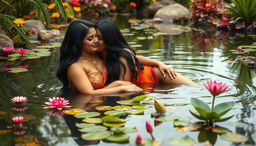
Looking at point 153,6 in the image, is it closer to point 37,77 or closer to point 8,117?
point 37,77

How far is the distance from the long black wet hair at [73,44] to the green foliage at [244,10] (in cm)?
456

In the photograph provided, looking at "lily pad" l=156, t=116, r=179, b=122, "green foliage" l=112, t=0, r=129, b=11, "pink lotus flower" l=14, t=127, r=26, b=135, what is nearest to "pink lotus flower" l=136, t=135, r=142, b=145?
"lily pad" l=156, t=116, r=179, b=122

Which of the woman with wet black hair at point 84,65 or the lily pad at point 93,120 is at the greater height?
the woman with wet black hair at point 84,65

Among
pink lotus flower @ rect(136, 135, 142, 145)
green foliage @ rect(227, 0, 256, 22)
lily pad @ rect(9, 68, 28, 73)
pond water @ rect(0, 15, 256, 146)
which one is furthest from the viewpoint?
green foliage @ rect(227, 0, 256, 22)

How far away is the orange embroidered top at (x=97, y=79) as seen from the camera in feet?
13.4

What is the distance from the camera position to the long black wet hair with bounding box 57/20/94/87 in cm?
399

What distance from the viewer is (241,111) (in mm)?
3297

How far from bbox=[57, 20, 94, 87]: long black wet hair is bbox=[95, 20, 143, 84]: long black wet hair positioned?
5.5 inches

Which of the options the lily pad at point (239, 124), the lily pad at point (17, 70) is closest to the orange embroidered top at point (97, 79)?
the lily pad at point (17, 70)

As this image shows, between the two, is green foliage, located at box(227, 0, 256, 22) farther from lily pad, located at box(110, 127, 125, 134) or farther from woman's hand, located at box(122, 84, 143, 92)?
Answer: lily pad, located at box(110, 127, 125, 134)

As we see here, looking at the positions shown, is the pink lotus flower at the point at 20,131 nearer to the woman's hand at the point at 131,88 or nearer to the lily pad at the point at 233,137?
the woman's hand at the point at 131,88

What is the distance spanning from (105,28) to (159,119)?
128 centimetres

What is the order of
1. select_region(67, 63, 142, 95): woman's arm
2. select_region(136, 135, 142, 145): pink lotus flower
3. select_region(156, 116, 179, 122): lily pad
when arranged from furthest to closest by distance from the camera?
select_region(67, 63, 142, 95): woman's arm, select_region(156, 116, 179, 122): lily pad, select_region(136, 135, 142, 145): pink lotus flower

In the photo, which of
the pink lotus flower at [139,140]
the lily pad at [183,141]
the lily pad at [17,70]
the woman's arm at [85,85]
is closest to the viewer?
the pink lotus flower at [139,140]
